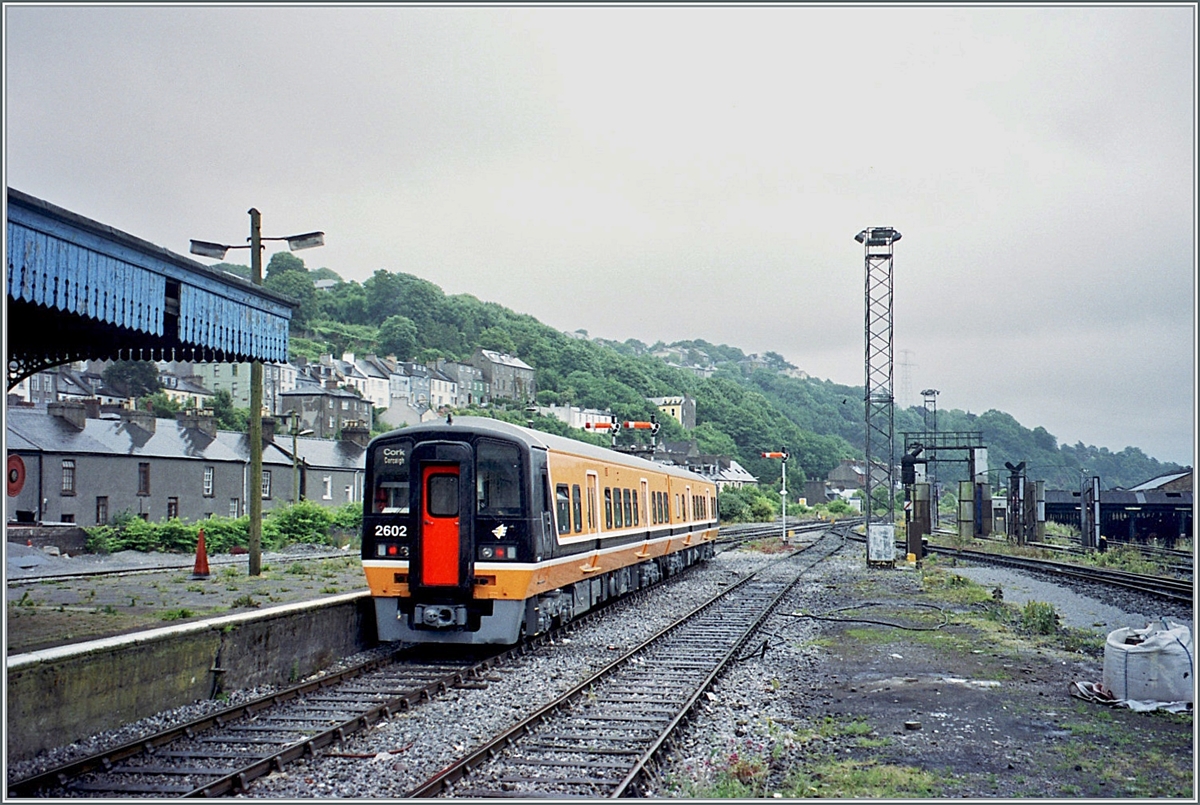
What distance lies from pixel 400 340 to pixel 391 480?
110387 millimetres

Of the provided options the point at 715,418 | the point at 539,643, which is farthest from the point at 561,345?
the point at 539,643

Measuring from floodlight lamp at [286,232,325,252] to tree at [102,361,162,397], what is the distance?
225 ft

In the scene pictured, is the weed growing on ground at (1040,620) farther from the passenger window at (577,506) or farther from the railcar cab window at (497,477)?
the railcar cab window at (497,477)

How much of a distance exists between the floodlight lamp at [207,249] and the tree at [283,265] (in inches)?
4844

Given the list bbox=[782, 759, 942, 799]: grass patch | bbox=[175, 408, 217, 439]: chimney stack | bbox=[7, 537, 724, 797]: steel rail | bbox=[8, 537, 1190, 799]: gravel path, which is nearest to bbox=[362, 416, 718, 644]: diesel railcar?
bbox=[7, 537, 724, 797]: steel rail

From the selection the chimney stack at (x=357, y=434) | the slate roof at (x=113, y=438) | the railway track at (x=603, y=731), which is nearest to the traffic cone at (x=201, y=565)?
the railway track at (x=603, y=731)

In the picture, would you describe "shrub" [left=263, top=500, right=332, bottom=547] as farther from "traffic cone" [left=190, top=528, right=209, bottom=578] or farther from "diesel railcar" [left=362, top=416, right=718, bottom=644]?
"diesel railcar" [left=362, top=416, right=718, bottom=644]

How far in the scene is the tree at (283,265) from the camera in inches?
5300

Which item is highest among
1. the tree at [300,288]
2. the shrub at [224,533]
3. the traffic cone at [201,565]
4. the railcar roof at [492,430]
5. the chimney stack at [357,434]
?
the tree at [300,288]

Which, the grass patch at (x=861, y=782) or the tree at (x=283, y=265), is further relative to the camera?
the tree at (x=283, y=265)

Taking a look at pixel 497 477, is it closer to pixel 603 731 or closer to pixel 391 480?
pixel 391 480

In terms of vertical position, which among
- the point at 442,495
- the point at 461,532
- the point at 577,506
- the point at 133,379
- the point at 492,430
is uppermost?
the point at 133,379

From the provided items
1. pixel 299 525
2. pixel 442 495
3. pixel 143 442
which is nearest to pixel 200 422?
pixel 143 442

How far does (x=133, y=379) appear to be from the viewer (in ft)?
267
